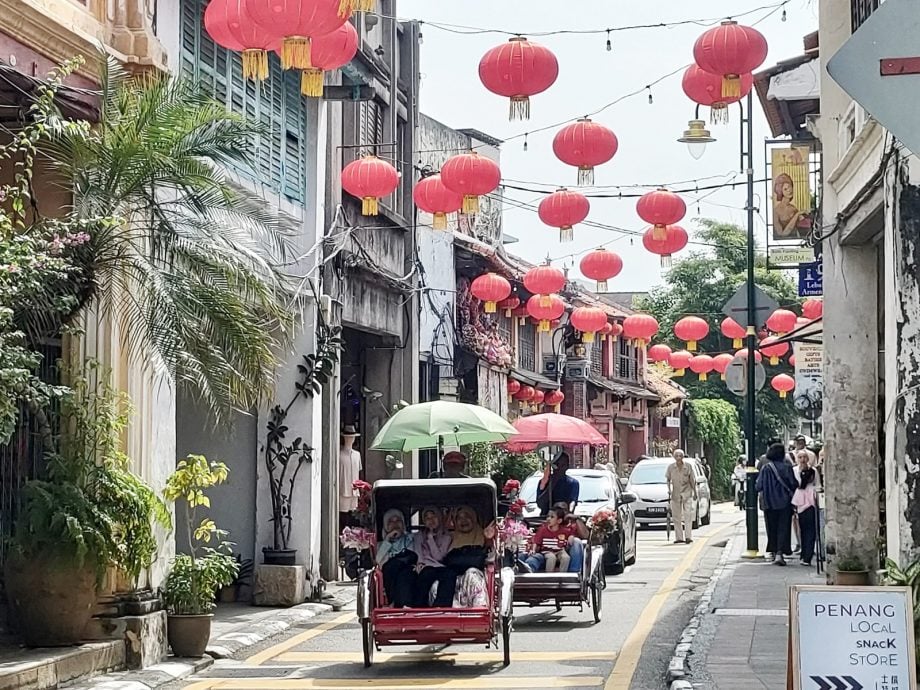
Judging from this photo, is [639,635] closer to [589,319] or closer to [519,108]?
[519,108]

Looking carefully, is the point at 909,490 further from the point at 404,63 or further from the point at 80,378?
the point at 404,63

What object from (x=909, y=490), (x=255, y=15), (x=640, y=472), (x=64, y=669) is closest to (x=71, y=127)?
(x=255, y=15)

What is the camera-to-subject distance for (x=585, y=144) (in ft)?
50.6

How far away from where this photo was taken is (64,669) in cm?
1135

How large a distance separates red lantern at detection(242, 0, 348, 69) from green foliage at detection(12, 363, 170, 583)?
309cm

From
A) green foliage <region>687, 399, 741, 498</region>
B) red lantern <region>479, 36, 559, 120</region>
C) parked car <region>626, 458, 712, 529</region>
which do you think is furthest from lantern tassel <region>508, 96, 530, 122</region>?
green foliage <region>687, 399, 741, 498</region>

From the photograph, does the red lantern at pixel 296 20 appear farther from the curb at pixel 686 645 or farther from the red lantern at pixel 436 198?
the red lantern at pixel 436 198

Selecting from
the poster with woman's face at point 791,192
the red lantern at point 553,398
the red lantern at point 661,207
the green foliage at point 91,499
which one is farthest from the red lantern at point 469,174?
the red lantern at point 553,398

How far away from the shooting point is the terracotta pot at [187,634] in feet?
42.8

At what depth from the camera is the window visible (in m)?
15.8

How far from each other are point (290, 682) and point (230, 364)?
2.65m

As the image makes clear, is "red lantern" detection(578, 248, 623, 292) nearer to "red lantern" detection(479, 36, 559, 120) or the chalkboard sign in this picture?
"red lantern" detection(479, 36, 559, 120)

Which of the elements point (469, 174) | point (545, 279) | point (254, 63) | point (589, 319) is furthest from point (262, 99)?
point (589, 319)

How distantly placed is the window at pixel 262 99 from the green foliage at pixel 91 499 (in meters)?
4.02
